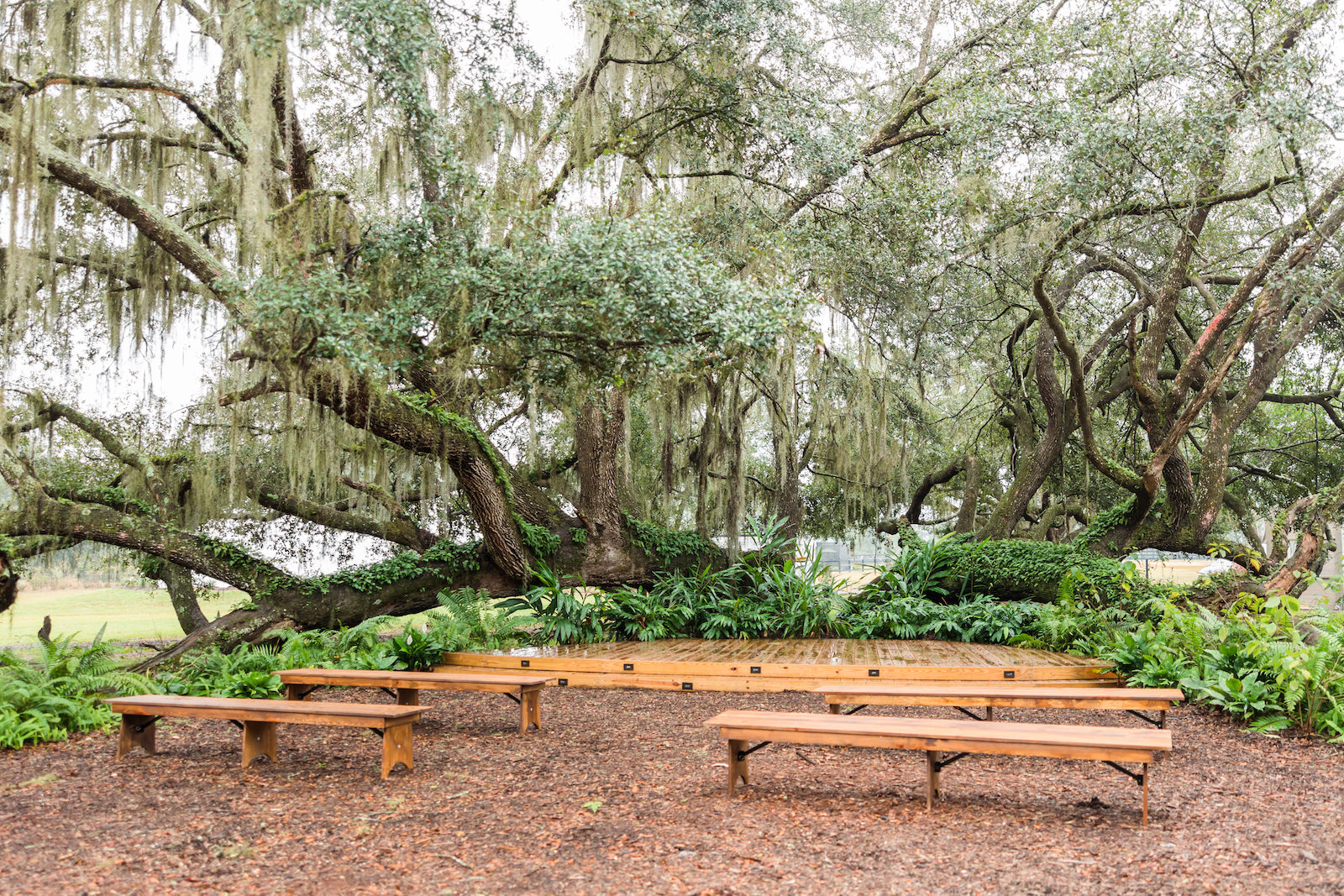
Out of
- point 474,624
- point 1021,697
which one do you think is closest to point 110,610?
point 474,624

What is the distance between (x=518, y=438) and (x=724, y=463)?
3555 mm

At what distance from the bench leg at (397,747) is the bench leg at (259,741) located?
2.43 ft

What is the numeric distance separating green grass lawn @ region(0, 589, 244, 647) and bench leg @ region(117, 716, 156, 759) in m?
9.23

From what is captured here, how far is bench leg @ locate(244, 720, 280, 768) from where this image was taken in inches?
175

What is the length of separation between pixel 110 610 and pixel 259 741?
19.0 metres

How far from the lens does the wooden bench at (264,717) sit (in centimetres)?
418

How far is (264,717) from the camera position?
427 cm

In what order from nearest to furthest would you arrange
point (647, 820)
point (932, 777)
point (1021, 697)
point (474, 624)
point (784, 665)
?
1. point (647, 820)
2. point (932, 777)
3. point (1021, 697)
4. point (784, 665)
5. point (474, 624)

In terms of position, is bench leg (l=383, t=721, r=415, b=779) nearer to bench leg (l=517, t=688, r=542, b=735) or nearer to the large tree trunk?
bench leg (l=517, t=688, r=542, b=735)

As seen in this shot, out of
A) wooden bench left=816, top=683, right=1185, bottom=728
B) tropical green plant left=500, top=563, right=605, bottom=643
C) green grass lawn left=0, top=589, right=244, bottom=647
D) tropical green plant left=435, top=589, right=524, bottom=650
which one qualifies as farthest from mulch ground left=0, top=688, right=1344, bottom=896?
green grass lawn left=0, top=589, right=244, bottom=647

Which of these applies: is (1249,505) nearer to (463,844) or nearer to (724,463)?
(724,463)

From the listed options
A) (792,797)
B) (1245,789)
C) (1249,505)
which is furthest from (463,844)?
(1249,505)

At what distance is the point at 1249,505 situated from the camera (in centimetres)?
1403

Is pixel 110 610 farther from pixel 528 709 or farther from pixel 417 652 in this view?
pixel 528 709
